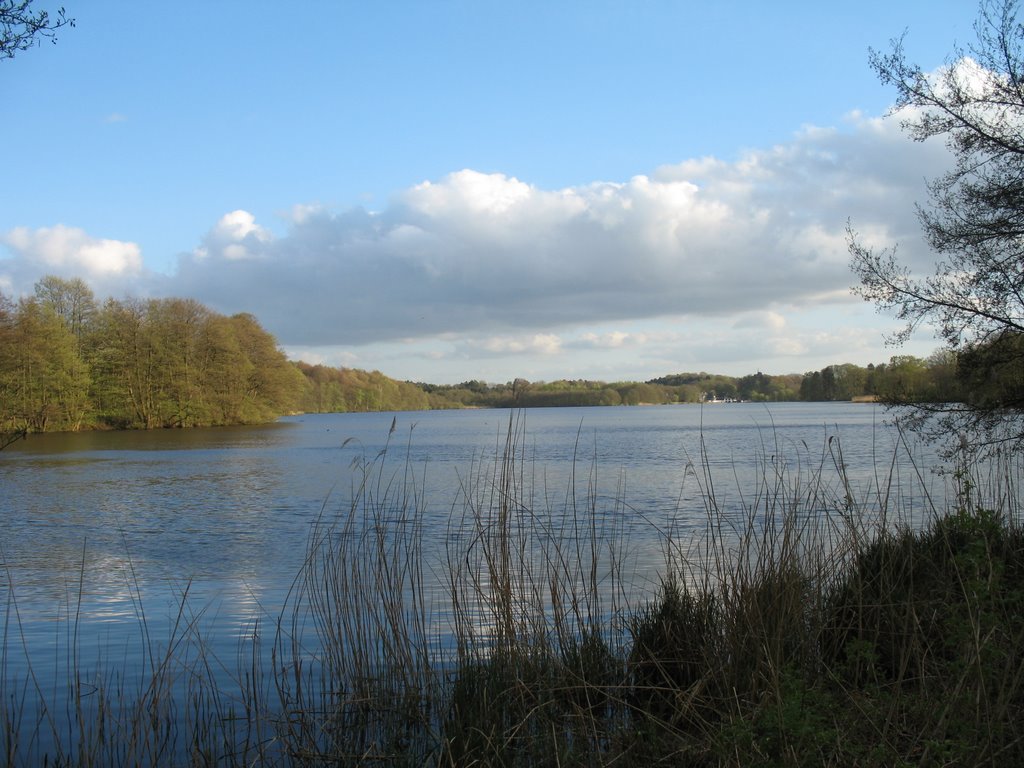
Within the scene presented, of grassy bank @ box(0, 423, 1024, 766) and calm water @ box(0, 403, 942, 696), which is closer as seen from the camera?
grassy bank @ box(0, 423, 1024, 766)

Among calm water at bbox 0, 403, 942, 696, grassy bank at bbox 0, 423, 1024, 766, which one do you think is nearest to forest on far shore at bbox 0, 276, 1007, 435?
calm water at bbox 0, 403, 942, 696

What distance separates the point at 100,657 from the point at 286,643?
1512 millimetres

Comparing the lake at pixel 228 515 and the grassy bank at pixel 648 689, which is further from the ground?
the grassy bank at pixel 648 689

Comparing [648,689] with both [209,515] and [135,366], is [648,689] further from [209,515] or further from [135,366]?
[135,366]

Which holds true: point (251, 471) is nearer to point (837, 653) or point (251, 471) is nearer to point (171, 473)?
point (171, 473)

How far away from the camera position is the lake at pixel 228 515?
7707mm

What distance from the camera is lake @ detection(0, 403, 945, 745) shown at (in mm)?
7707

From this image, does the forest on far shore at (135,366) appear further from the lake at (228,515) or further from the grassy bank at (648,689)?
the grassy bank at (648,689)

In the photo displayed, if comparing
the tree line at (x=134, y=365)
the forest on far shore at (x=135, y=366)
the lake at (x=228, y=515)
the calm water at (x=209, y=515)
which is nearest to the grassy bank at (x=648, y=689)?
the lake at (x=228, y=515)

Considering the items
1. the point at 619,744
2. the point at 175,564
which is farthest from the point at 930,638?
the point at 175,564

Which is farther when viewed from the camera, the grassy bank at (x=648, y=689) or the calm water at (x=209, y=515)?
the calm water at (x=209, y=515)

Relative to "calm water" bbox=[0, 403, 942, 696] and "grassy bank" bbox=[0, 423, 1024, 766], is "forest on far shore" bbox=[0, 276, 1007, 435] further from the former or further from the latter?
"grassy bank" bbox=[0, 423, 1024, 766]

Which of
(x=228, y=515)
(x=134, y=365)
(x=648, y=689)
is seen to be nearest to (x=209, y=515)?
(x=228, y=515)

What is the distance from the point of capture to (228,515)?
17.5 metres
